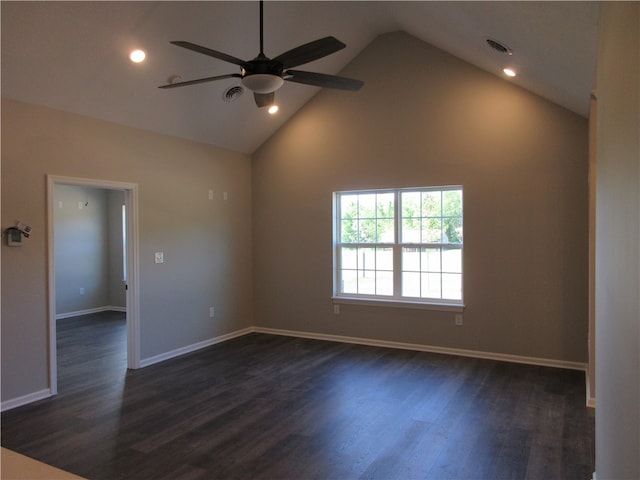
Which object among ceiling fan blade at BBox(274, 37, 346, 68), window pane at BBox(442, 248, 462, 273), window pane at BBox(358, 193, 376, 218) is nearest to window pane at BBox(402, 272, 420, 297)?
window pane at BBox(442, 248, 462, 273)

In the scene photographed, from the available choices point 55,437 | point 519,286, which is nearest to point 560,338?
point 519,286

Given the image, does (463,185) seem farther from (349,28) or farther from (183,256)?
(183,256)

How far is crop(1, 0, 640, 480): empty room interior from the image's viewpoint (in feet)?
9.48

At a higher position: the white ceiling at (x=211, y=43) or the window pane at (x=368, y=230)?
the white ceiling at (x=211, y=43)

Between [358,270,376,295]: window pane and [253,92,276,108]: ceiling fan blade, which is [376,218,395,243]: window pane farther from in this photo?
[253,92,276,108]: ceiling fan blade

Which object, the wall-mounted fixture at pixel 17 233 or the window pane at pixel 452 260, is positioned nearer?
the wall-mounted fixture at pixel 17 233

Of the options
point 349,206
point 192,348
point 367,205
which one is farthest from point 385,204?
point 192,348

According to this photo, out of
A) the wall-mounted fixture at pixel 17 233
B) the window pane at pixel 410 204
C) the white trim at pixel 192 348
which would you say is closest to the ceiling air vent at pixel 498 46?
the window pane at pixel 410 204

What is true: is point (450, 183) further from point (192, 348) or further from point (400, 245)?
point (192, 348)

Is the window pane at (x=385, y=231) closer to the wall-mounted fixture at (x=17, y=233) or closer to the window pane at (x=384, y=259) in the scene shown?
the window pane at (x=384, y=259)

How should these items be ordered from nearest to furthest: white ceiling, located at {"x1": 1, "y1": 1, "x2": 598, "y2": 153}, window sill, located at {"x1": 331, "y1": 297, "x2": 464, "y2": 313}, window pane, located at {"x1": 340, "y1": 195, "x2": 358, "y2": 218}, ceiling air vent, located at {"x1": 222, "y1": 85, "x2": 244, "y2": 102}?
white ceiling, located at {"x1": 1, "y1": 1, "x2": 598, "y2": 153}
ceiling air vent, located at {"x1": 222, "y1": 85, "x2": 244, "y2": 102}
window sill, located at {"x1": 331, "y1": 297, "x2": 464, "y2": 313}
window pane, located at {"x1": 340, "y1": 195, "x2": 358, "y2": 218}

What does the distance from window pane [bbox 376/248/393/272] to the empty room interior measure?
6 centimetres

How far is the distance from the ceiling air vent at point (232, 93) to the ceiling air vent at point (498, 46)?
271cm

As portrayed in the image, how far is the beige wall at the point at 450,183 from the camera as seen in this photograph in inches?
187
